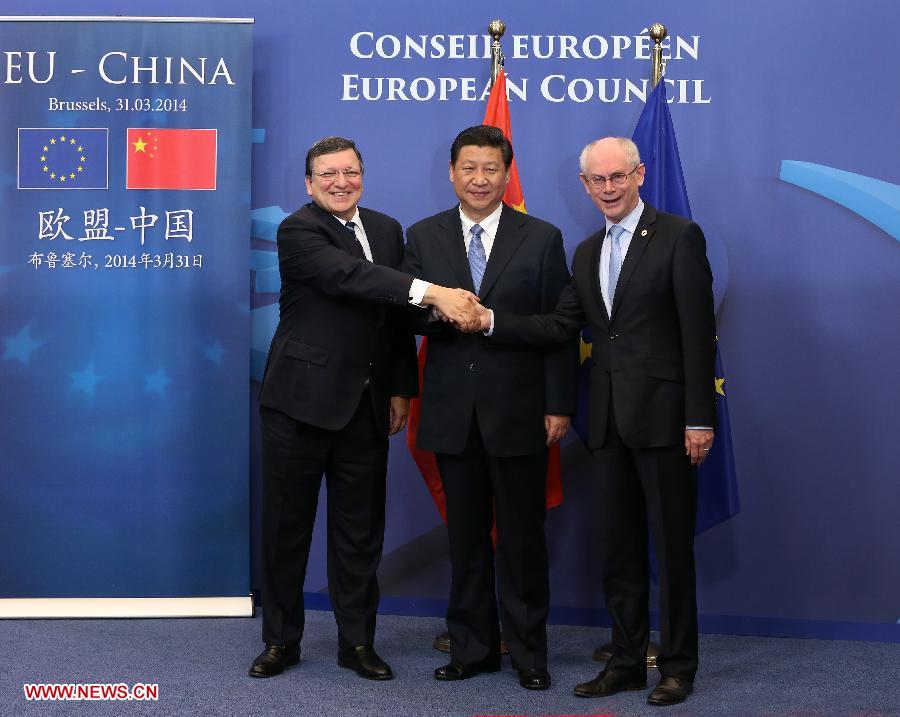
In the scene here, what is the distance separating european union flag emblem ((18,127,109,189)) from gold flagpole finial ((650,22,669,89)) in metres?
1.98

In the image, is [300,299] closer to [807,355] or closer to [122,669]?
[122,669]

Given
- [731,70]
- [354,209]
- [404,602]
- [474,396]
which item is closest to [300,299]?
[354,209]

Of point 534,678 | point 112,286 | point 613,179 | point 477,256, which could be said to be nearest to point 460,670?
point 534,678

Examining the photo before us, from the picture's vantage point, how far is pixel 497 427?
9.71 ft

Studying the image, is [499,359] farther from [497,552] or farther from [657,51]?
[657,51]

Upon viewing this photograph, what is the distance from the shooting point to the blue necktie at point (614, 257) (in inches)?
118

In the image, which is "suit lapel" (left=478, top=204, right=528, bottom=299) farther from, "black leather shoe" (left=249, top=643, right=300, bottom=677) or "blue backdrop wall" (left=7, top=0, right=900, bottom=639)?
"black leather shoe" (left=249, top=643, right=300, bottom=677)

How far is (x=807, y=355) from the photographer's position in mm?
3764

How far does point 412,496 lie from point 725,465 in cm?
119

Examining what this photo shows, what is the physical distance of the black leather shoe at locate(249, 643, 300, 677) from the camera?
10.1 feet

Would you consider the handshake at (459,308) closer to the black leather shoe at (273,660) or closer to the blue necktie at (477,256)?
the blue necktie at (477,256)

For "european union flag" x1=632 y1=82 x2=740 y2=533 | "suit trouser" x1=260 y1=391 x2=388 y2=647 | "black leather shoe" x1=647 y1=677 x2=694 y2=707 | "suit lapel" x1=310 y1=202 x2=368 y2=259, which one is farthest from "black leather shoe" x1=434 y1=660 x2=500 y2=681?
"suit lapel" x1=310 y1=202 x2=368 y2=259

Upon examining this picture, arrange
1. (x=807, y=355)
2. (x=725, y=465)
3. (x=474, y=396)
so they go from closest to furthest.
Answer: (x=474, y=396) < (x=725, y=465) < (x=807, y=355)

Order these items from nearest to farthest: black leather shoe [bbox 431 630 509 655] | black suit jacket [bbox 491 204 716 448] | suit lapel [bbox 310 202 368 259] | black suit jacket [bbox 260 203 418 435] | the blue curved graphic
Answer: black suit jacket [bbox 491 204 716 448]
black suit jacket [bbox 260 203 418 435]
suit lapel [bbox 310 202 368 259]
black leather shoe [bbox 431 630 509 655]
the blue curved graphic
